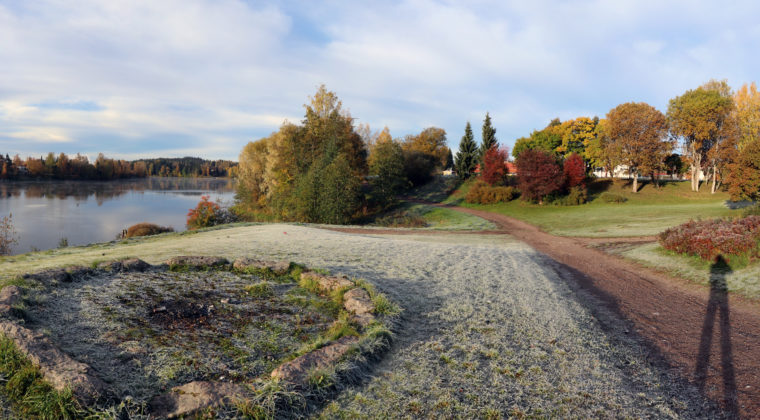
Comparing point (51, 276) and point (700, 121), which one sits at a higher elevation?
point (700, 121)

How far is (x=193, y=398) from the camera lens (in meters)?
3.38

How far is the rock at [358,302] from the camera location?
20.3 feet

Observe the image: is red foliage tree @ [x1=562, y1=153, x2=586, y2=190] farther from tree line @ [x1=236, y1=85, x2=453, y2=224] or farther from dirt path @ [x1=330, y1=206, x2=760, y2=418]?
dirt path @ [x1=330, y1=206, x2=760, y2=418]

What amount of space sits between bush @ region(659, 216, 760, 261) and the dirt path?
4.76ft

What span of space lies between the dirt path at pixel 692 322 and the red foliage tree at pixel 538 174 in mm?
22876

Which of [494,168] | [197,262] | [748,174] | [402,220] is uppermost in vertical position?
[494,168]

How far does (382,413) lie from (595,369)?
324 cm

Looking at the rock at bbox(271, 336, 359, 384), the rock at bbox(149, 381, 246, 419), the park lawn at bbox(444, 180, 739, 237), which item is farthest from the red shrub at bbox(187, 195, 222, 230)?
the rock at bbox(149, 381, 246, 419)

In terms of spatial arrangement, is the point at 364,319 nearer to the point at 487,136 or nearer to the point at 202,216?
the point at 202,216

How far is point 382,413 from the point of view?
11.9 ft

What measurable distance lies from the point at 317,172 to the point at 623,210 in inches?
1030

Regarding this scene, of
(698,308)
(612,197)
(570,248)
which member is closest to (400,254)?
(698,308)

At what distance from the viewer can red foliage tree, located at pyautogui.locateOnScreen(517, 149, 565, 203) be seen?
115 ft

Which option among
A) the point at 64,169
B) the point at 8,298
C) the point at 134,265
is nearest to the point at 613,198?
the point at 134,265
